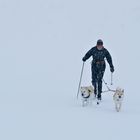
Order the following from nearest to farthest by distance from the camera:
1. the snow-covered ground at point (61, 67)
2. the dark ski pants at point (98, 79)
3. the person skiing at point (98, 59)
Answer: the snow-covered ground at point (61, 67), the person skiing at point (98, 59), the dark ski pants at point (98, 79)

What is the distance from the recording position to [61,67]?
69.1 feet

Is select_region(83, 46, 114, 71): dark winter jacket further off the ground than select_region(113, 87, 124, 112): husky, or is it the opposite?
select_region(83, 46, 114, 71): dark winter jacket

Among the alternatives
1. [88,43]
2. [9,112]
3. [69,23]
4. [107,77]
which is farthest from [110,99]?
[69,23]

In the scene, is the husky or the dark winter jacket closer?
the husky

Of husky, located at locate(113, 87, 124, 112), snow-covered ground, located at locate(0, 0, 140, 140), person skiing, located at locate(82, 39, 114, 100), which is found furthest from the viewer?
person skiing, located at locate(82, 39, 114, 100)

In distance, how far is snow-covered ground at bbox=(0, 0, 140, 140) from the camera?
1069cm

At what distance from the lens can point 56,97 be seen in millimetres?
14719

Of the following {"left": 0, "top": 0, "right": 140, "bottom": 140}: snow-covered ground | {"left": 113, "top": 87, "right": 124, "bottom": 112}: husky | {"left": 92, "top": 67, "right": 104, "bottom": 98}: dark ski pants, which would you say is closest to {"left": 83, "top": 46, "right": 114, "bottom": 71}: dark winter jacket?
{"left": 92, "top": 67, "right": 104, "bottom": 98}: dark ski pants

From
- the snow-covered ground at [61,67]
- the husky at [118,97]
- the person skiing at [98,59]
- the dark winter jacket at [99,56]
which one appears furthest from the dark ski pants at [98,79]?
the husky at [118,97]

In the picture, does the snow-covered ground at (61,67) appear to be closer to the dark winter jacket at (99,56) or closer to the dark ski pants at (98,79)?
the dark ski pants at (98,79)

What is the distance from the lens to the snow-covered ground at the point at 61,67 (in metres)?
10.7

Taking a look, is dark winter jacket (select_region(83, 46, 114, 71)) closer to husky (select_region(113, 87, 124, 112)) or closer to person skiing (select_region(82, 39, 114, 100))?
person skiing (select_region(82, 39, 114, 100))

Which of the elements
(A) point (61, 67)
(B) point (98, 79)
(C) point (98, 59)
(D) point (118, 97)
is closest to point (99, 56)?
(C) point (98, 59)

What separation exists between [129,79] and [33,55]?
5871mm
